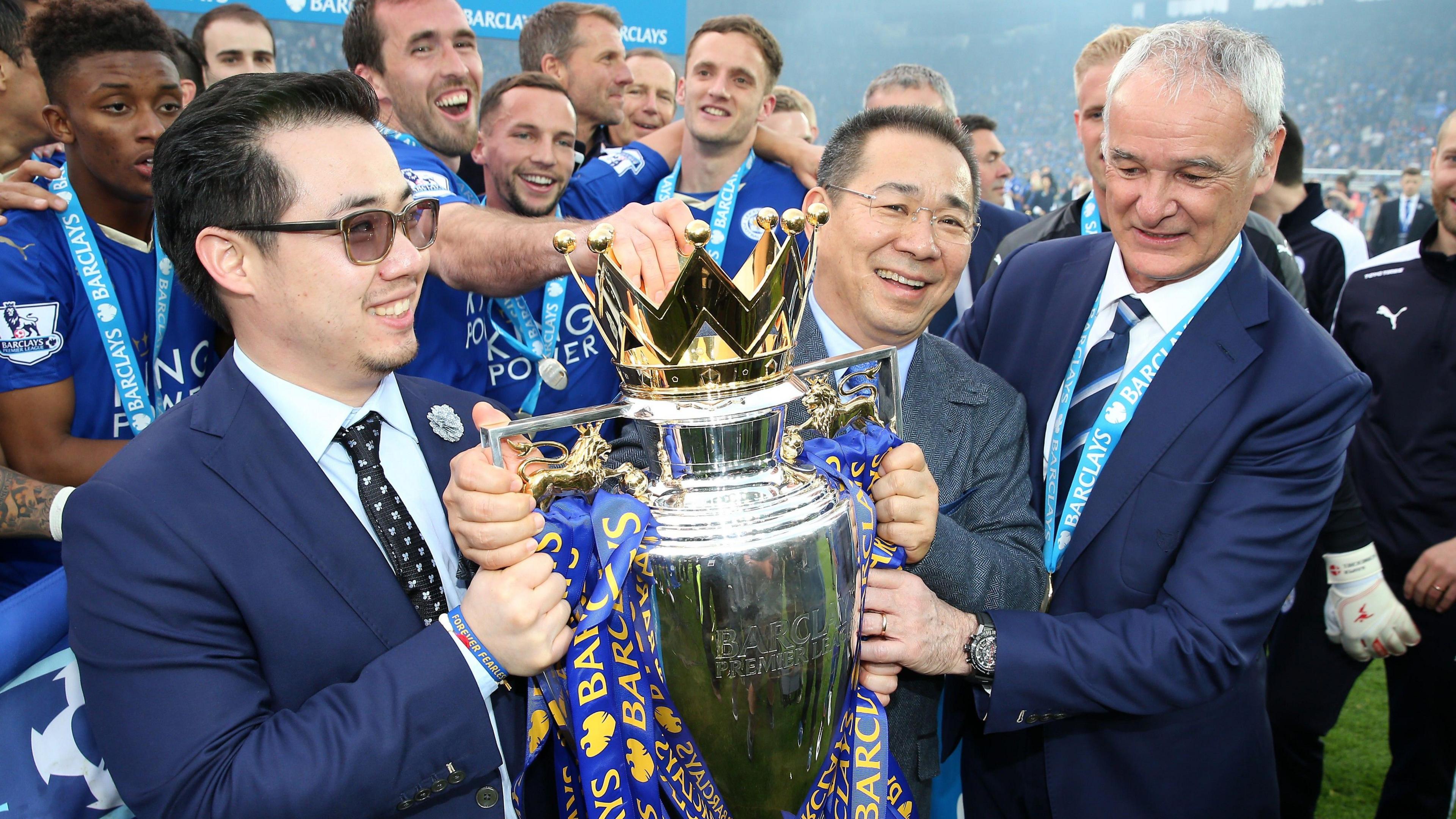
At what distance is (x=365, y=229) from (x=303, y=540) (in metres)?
0.55

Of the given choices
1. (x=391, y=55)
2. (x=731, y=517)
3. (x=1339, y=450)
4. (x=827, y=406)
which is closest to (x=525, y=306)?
(x=391, y=55)

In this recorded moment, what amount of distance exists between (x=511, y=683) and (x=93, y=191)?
89.4 inches

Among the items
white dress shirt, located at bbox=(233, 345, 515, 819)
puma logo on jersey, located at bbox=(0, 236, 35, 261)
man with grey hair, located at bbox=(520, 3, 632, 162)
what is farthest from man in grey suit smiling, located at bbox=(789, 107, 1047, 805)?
man with grey hair, located at bbox=(520, 3, 632, 162)

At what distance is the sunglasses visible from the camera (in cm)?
153

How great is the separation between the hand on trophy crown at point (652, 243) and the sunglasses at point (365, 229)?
0.38m

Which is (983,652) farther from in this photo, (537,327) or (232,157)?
(537,327)

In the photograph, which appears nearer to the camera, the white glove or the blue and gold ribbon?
the blue and gold ribbon

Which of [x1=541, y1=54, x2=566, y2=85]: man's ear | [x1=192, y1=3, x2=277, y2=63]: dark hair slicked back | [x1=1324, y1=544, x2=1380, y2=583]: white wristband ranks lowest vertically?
[x1=1324, y1=544, x2=1380, y2=583]: white wristband

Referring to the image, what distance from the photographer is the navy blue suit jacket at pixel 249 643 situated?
1300mm

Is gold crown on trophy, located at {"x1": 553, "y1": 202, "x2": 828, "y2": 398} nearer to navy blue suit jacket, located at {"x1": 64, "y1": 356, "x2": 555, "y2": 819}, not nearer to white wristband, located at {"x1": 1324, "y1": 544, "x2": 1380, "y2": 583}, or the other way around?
navy blue suit jacket, located at {"x1": 64, "y1": 356, "x2": 555, "y2": 819}

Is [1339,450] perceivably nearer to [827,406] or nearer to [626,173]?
[827,406]

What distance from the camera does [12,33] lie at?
9.31ft

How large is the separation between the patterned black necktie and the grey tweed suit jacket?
533 mm

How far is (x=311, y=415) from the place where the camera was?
159 cm
